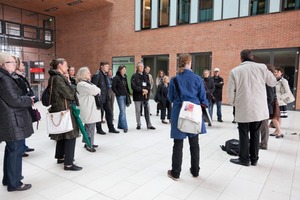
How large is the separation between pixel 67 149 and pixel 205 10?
10.6 meters

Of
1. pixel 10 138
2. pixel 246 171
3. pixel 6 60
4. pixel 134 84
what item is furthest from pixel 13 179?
pixel 134 84

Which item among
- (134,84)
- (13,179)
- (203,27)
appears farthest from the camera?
(203,27)

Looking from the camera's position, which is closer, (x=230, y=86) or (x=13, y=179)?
(x=13, y=179)

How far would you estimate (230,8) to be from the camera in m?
10.7

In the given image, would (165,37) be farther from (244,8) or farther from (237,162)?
(237,162)

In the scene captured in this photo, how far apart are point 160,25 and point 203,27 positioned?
2.59 metres

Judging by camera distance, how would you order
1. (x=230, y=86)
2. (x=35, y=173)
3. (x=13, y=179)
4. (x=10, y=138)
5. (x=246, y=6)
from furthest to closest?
→ (x=246, y=6) < (x=230, y=86) < (x=35, y=173) < (x=13, y=179) < (x=10, y=138)

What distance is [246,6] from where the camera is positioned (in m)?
10.3

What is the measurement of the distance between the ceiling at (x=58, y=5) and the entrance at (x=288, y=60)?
31.7 feet

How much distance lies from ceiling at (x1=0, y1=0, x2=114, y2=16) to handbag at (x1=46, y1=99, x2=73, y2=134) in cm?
1309

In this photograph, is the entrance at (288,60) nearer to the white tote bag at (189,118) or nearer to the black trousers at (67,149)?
the white tote bag at (189,118)

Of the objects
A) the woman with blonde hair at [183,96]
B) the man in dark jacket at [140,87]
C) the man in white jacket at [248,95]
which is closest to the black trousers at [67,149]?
the woman with blonde hair at [183,96]

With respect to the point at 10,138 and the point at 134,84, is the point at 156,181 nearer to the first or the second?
the point at 10,138

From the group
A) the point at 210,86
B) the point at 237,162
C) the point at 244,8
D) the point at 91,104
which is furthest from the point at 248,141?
the point at 244,8
